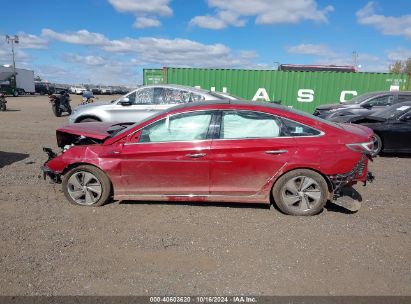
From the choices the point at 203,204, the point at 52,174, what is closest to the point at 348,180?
the point at 203,204

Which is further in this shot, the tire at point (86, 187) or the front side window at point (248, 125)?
the tire at point (86, 187)

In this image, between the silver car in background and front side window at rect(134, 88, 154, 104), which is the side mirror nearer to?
the silver car in background

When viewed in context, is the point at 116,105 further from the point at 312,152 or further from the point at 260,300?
the point at 260,300

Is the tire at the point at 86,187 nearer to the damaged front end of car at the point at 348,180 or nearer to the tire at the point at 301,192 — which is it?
the tire at the point at 301,192

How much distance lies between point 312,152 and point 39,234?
329cm

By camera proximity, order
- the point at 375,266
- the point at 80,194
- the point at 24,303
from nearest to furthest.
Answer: the point at 24,303
the point at 375,266
the point at 80,194

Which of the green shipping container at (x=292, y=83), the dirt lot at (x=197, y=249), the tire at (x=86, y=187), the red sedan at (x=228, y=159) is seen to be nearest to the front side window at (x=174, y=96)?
the red sedan at (x=228, y=159)

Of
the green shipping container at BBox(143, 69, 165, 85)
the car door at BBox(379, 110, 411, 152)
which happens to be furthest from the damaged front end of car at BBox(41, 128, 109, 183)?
the green shipping container at BBox(143, 69, 165, 85)

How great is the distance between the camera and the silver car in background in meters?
8.53

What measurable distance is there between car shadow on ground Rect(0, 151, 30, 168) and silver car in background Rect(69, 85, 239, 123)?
5.52ft

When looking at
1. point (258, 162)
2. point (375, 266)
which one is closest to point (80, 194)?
point (258, 162)

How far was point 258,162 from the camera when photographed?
13.5ft

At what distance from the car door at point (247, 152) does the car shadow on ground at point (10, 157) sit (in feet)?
15.9

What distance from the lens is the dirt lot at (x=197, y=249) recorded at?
9.34 feet
